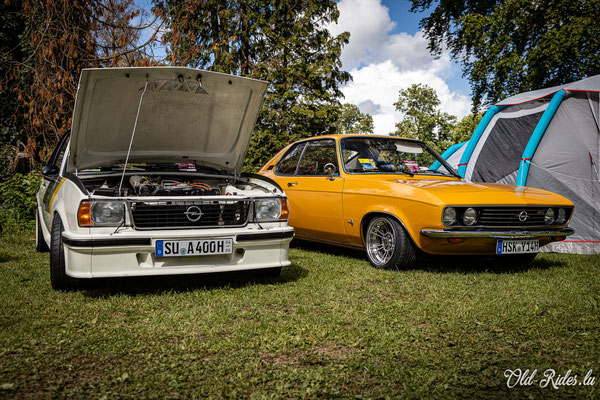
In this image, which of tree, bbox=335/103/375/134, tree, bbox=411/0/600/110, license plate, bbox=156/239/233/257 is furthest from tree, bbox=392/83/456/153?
license plate, bbox=156/239/233/257

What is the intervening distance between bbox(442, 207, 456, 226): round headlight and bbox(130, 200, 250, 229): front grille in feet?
6.37

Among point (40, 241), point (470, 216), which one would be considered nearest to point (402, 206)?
point (470, 216)

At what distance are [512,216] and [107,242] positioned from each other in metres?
3.91

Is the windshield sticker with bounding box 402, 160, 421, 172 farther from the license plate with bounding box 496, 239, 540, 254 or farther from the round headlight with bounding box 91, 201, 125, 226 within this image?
the round headlight with bounding box 91, 201, 125, 226

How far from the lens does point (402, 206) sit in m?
4.92

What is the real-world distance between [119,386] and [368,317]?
1783 mm

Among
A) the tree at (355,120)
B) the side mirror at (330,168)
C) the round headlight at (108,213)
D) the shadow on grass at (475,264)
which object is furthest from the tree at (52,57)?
the tree at (355,120)

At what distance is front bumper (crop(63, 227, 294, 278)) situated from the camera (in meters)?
3.60

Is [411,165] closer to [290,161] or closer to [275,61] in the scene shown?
[290,161]

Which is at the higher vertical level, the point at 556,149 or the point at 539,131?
the point at 539,131

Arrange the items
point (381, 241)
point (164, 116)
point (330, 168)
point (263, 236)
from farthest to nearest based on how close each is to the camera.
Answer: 1. point (330, 168)
2. point (381, 241)
3. point (164, 116)
4. point (263, 236)

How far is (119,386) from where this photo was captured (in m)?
2.30

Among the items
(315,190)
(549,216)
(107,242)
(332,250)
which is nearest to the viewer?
(107,242)

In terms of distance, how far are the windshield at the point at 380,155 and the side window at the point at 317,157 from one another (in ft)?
0.68
